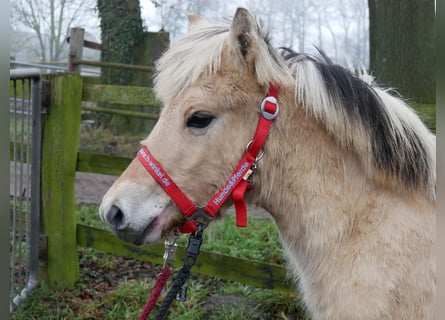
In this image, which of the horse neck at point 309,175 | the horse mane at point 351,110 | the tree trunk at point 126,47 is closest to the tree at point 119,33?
the tree trunk at point 126,47

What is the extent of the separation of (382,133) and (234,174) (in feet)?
2.12

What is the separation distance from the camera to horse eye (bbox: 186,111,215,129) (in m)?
1.88

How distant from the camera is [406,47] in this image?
3.74 metres

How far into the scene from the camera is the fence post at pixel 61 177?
3.89m

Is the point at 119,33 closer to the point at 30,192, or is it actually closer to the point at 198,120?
the point at 30,192

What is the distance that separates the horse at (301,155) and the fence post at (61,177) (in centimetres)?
219

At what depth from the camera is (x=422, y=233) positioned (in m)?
1.80

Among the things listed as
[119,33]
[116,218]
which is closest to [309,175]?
[116,218]

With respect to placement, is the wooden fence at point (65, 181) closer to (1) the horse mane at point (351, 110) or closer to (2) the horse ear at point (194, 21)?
Answer: (2) the horse ear at point (194, 21)

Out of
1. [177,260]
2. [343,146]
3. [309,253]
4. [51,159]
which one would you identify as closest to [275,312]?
[177,260]

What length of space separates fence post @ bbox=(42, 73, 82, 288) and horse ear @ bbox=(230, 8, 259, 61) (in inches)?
94.1

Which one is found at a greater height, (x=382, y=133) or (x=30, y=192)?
(x=382, y=133)

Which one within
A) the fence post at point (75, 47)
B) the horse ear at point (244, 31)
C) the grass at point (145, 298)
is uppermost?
the fence post at point (75, 47)

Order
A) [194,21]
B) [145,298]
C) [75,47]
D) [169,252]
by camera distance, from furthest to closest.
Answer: [75,47] → [145,298] → [194,21] → [169,252]
